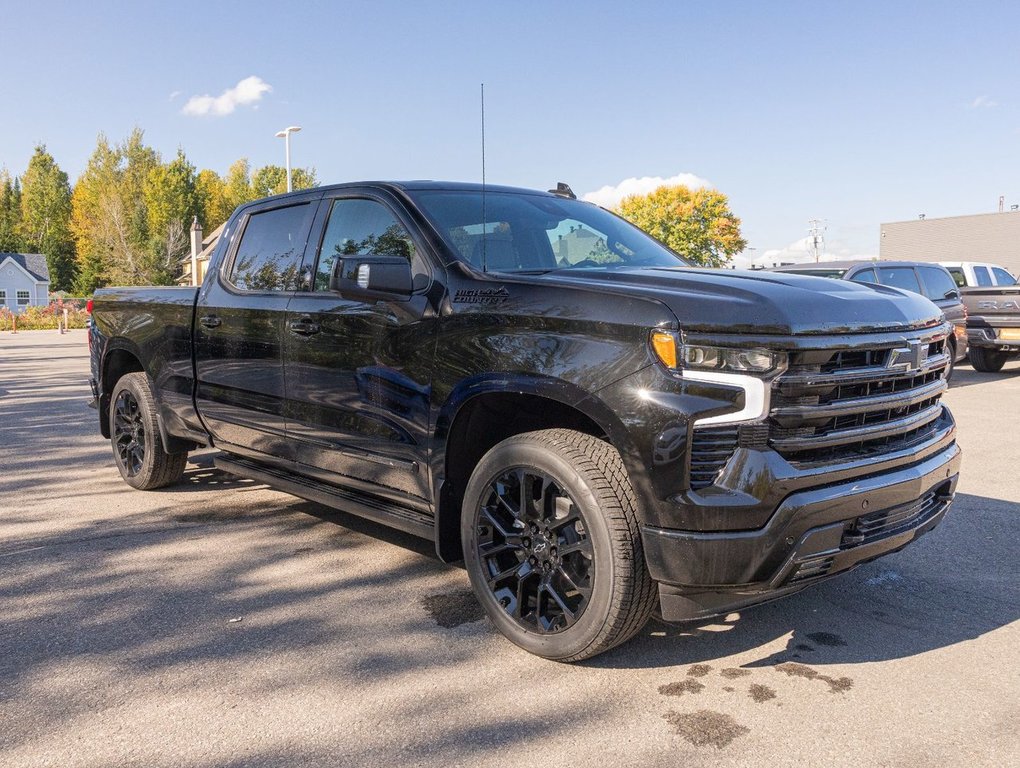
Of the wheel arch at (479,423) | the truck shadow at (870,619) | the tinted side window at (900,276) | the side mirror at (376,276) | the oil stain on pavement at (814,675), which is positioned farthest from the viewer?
the tinted side window at (900,276)

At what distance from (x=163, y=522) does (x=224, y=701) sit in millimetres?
2576

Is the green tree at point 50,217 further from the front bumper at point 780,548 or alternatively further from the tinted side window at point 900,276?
the front bumper at point 780,548

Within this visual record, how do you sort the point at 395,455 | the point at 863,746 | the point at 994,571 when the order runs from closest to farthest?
the point at 863,746 < the point at 395,455 < the point at 994,571

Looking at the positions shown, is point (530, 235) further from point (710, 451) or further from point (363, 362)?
point (710, 451)

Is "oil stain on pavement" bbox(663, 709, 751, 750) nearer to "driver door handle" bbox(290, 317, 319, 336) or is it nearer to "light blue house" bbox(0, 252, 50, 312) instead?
"driver door handle" bbox(290, 317, 319, 336)

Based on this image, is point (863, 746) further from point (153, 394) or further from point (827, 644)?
point (153, 394)

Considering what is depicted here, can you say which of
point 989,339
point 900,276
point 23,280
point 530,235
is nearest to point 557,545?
point 530,235

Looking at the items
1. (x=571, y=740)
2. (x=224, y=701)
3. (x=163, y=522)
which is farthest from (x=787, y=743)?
(x=163, y=522)

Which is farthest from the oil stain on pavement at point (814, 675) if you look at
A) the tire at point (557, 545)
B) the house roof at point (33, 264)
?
the house roof at point (33, 264)

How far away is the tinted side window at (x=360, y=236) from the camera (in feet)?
12.8

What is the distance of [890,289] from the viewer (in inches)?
142

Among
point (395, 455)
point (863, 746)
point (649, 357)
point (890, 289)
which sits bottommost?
point (863, 746)

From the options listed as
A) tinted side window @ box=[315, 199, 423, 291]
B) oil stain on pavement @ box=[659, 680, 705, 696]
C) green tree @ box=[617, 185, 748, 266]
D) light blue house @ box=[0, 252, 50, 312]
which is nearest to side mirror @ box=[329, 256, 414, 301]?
tinted side window @ box=[315, 199, 423, 291]

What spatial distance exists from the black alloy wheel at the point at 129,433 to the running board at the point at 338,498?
3.71 ft
